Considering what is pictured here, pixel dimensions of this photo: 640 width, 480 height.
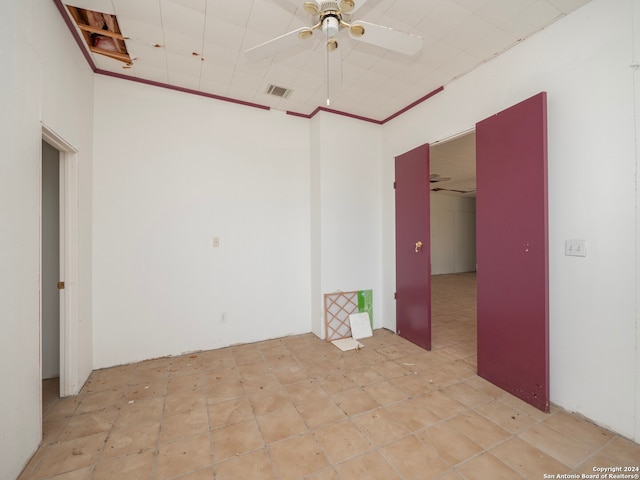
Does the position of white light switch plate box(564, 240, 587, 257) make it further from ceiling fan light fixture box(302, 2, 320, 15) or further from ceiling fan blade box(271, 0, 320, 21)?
ceiling fan blade box(271, 0, 320, 21)

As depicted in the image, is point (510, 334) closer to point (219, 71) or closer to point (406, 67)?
point (406, 67)

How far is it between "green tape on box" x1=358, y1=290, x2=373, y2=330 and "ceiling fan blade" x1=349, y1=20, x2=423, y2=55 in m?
2.78

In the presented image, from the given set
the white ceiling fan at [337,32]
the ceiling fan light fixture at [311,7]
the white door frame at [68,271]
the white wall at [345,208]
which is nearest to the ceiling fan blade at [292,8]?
the white ceiling fan at [337,32]

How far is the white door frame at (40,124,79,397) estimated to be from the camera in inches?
87.4

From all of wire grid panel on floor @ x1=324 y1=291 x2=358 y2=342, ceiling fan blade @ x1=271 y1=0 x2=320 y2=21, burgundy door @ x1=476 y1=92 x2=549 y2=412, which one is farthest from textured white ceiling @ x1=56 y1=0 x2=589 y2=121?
wire grid panel on floor @ x1=324 y1=291 x2=358 y2=342

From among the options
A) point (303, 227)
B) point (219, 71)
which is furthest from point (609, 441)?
point (219, 71)

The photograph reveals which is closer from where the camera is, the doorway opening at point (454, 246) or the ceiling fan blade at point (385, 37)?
the ceiling fan blade at point (385, 37)

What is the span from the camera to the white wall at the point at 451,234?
30.6ft

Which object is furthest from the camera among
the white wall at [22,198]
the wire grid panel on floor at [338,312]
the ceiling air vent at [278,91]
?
the wire grid panel on floor at [338,312]

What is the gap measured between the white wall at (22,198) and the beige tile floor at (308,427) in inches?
12.3

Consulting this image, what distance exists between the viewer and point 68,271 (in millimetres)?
2219

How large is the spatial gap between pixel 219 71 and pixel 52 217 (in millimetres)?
2126

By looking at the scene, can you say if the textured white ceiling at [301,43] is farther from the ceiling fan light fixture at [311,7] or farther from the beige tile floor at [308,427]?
the beige tile floor at [308,427]

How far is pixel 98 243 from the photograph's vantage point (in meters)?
2.67
